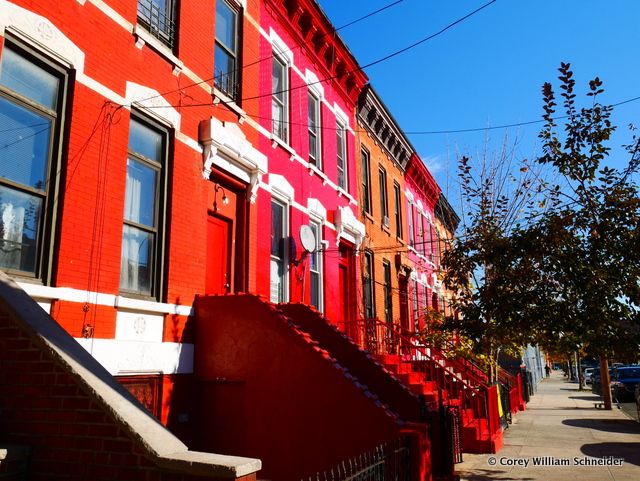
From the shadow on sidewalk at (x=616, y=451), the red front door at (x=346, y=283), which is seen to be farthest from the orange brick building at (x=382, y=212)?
the shadow on sidewalk at (x=616, y=451)

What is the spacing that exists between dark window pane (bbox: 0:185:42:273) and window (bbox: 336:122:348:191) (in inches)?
398

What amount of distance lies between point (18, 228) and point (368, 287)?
11.7 metres

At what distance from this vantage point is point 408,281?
20.7 metres

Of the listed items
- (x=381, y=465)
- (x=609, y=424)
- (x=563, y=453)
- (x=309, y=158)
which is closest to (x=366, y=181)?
(x=309, y=158)

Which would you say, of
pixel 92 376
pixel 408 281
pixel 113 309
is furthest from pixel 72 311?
pixel 408 281

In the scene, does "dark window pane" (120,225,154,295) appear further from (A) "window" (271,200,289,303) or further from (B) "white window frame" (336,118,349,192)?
(B) "white window frame" (336,118,349,192)

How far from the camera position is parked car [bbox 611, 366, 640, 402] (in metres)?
23.1

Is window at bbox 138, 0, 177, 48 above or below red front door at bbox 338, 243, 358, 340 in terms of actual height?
above

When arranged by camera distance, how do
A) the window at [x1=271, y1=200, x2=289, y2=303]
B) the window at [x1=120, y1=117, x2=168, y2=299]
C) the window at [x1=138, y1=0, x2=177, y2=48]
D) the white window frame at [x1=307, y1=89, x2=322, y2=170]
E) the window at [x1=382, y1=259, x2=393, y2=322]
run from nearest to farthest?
the window at [x1=120, y1=117, x2=168, y2=299], the window at [x1=138, y1=0, x2=177, y2=48], the window at [x1=271, y1=200, x2=289, y2=303], the white window frame at [x1=307, y1=89, x2=322, y2=170], the window at [x1=382, y1=259, x2=393, y2=322]

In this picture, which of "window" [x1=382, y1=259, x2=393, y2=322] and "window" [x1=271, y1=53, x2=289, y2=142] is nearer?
"window" [x1=271, y1=53, x2=289, y2=142]

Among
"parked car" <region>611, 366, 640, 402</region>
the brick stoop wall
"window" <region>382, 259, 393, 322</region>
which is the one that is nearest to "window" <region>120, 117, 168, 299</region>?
the brick stoop wall

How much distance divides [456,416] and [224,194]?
6.13 metres

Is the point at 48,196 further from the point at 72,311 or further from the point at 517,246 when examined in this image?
the point at 517,246

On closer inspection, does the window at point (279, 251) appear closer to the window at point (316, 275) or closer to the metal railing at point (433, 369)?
the window at point (316, 275)
